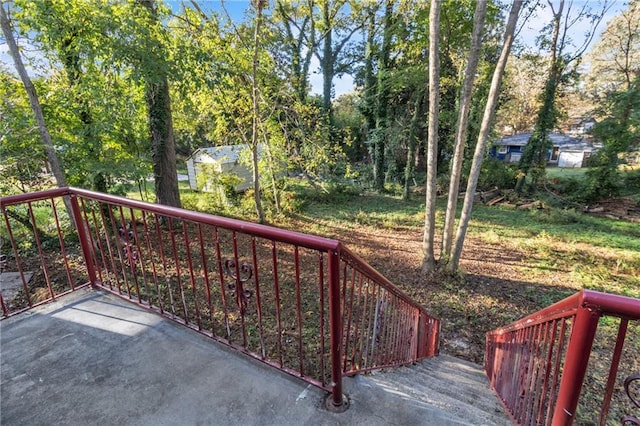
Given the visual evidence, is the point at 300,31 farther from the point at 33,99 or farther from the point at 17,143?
the point at 17,143

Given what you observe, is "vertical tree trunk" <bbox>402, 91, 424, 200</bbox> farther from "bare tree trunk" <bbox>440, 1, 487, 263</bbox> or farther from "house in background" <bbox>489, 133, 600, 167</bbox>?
"house in background" <bbox>489, 133, 600, 167</bbox>

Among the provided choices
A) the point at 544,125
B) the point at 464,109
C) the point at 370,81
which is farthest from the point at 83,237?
the point at 544,125

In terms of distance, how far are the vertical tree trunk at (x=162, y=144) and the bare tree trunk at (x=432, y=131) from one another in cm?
486

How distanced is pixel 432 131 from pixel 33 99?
19.3 feet

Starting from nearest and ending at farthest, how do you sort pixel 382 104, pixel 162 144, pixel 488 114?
pixel 488 114 < pixel 162 144 < pixel 382 104

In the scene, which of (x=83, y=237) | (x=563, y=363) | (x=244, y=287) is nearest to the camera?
(x=563, y=363)

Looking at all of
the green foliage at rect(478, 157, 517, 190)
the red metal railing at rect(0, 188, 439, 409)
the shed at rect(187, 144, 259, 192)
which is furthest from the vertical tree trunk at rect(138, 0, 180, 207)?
the green foliage at rect(478, 157, 517, 190)

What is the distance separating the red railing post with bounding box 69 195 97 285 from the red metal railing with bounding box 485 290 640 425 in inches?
119

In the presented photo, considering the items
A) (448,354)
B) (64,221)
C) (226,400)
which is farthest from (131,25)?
(448,354)

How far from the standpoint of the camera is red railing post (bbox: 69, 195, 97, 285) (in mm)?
2287

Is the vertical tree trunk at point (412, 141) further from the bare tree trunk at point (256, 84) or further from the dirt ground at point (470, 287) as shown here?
the bare tree trunk at point (256, 84)

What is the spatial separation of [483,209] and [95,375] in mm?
12324

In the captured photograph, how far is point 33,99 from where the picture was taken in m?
4.07

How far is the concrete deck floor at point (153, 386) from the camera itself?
143 cm
